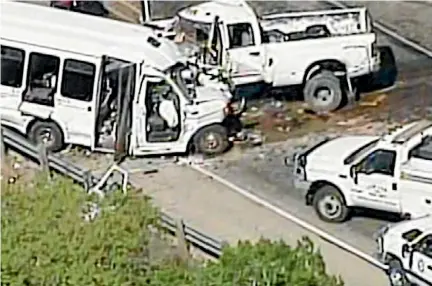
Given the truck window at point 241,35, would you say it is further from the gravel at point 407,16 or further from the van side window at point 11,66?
the gravel at point 407,16

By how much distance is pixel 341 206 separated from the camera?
2167 cm

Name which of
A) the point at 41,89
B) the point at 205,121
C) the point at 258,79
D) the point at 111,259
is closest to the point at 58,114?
the point at 41,89

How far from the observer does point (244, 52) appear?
2625cm

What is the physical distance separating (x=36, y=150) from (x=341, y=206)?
4937 mm

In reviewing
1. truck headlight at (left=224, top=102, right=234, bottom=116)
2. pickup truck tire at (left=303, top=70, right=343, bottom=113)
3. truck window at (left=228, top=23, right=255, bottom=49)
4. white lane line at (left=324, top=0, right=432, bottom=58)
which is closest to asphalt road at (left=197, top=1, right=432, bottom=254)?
truck headlight at (left=224, top=102, right=234, bottom=116)

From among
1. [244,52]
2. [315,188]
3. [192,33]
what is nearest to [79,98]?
[192,33]

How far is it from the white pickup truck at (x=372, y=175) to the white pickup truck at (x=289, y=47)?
4.26 metres

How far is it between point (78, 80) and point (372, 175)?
5.39m

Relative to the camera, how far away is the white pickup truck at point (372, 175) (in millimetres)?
20922

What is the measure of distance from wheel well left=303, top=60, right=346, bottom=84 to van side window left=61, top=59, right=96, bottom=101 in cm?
448

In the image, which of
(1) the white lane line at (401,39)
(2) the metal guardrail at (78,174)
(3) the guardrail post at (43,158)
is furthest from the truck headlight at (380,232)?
(1) the white lane line at (401,39)

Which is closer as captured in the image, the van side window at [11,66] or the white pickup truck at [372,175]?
the white pickup truck at [372,175]

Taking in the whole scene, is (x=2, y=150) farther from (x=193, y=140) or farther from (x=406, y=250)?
(x=406, y=250)

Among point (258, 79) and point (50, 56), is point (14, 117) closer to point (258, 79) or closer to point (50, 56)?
point (50, 56)
